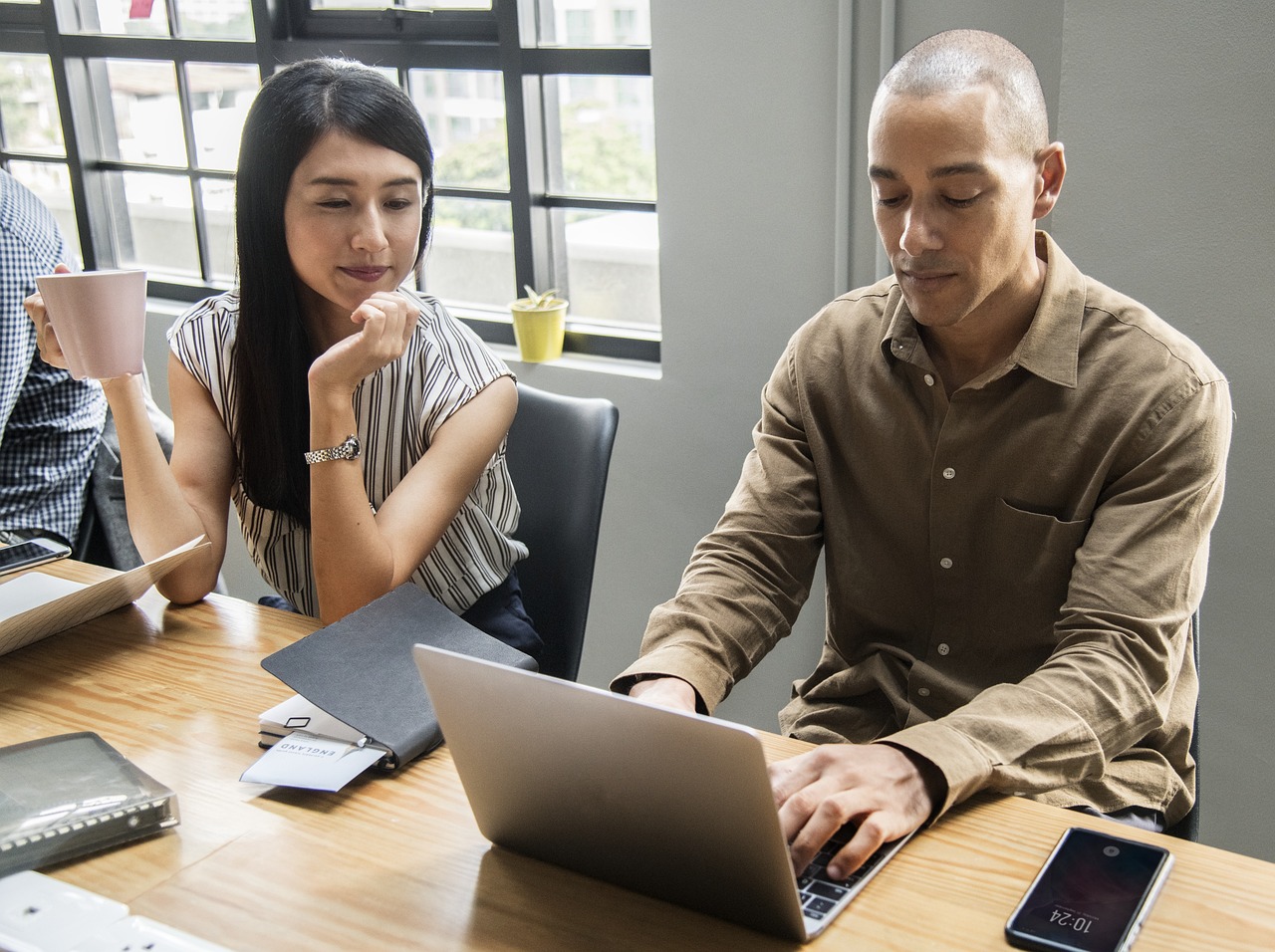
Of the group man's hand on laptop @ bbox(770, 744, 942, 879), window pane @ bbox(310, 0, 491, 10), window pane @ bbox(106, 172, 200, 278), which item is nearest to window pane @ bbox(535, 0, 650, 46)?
window pane @ bbox(310, 0, 491, 10)

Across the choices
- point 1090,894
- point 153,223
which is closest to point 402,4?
point 153,223

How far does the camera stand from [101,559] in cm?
226

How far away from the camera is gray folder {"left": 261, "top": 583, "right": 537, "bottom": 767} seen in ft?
3.96

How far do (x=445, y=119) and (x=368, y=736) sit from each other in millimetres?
1972

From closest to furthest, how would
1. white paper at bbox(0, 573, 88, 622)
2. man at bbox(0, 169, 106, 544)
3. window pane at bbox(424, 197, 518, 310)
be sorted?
1. white paper at bbox(0, 573, 88, 622)
2. man at bbox(0, 169, 106, 544)
3. window pane at bbox(424, 197, 518, 310)

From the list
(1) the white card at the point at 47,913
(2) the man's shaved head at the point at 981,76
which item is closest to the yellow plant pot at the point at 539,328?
(2) the man's shaved head at the point at 981,76

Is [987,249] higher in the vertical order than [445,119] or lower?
lower

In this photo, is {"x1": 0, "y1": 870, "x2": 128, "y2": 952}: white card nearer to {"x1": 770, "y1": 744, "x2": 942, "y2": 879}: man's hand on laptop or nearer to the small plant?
{"x1": 770, "y1": 744, "x2": 942, "y2": 879}: man's hand on laptop

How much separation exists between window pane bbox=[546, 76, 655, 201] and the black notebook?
1764mm

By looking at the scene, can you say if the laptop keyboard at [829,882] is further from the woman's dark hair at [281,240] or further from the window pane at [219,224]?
the window pane at [219,224]

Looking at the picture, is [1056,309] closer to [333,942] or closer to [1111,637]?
[1111,637]

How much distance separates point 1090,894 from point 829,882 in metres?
0.19

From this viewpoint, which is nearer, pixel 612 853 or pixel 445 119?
pixel 612 853

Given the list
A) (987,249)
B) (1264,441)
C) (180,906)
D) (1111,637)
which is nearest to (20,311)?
(180,906)
